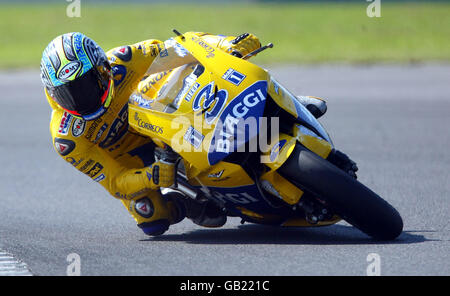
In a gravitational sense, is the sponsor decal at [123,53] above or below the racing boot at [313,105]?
above

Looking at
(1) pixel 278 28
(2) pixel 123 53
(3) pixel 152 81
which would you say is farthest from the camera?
(1) pixel 278 28

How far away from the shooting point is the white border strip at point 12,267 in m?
4.84

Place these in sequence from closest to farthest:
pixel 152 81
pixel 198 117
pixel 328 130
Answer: pixel 198 117 → pixel 152 81 → pixel 328 130

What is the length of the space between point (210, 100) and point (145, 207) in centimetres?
120

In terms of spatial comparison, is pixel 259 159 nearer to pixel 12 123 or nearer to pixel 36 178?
pixel 36 178

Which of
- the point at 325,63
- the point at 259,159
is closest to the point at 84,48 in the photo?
the point at 259,159

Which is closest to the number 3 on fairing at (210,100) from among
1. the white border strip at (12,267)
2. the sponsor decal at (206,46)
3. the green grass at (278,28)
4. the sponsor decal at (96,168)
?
the sponsor decal at (206,46)

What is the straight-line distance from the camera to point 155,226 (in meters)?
5.93

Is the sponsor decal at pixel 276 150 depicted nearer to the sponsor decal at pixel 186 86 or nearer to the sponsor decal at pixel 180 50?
the sponsor decal at pixel 186 86

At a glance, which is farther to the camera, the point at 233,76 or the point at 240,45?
the point at 240,45

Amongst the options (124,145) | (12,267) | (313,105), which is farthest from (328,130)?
(12,267)

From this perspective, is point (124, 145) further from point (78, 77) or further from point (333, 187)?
point (333, 187)

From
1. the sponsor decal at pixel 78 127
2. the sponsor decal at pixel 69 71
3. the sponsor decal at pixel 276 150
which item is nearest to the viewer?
the sponsor decal at pixel 276 150

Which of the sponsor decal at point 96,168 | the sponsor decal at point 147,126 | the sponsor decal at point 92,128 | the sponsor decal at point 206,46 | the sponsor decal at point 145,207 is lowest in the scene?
the sponsor decal at point 145,207
